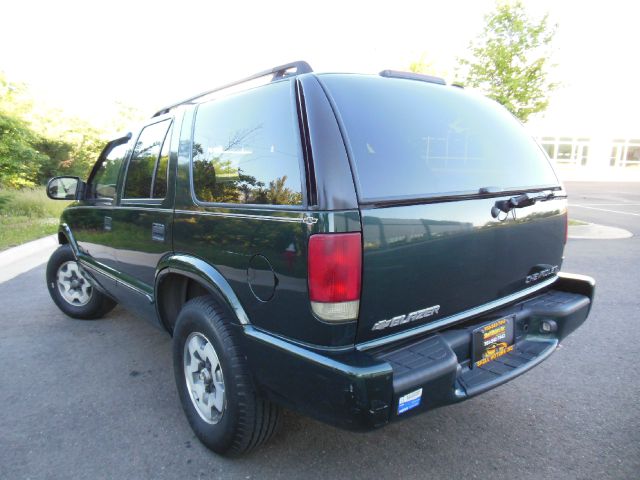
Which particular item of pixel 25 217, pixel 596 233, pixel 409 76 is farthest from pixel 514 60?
pixel 25 217

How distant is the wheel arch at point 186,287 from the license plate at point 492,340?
3.66ft

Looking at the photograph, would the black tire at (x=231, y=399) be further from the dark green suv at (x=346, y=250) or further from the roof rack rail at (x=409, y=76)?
the roof rack rail at (x=409, y=76)

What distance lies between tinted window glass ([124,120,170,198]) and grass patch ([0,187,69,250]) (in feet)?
19.6

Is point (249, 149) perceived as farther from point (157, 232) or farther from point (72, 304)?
point (72, 304)

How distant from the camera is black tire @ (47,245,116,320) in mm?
4207

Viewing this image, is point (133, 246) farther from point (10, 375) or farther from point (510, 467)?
point (510, 467)

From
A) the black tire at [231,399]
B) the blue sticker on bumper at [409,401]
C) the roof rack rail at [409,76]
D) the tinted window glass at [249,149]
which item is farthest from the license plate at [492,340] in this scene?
the roof rack rail at [409,76]

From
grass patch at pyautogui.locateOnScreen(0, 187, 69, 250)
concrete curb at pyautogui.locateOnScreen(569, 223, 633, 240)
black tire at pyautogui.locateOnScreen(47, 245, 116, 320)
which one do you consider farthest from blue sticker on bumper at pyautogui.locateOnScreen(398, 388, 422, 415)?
concrete curb at pyautogui.locateOnScreen(569, 223, 633, 240)

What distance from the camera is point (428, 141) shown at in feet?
7.35

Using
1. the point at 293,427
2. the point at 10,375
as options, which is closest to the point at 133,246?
the point at 10,375

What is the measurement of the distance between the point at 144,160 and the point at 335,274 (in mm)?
1975

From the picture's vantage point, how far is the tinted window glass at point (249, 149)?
6.31 ft

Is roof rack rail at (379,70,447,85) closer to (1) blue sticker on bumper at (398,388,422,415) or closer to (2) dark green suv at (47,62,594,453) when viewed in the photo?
(2) dark green suv at (47,62,594,453)

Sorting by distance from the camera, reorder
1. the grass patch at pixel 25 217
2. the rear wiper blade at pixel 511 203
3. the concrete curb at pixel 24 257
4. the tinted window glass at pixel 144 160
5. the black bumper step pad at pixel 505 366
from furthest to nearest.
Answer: the grass patch at pixel 25 217, the concrete curb at pixel 24 257, the tinted window glass at pixel 144 160, the rear wiper blade at pixel 511 203, the black bumper step pad at pixel 505 366
